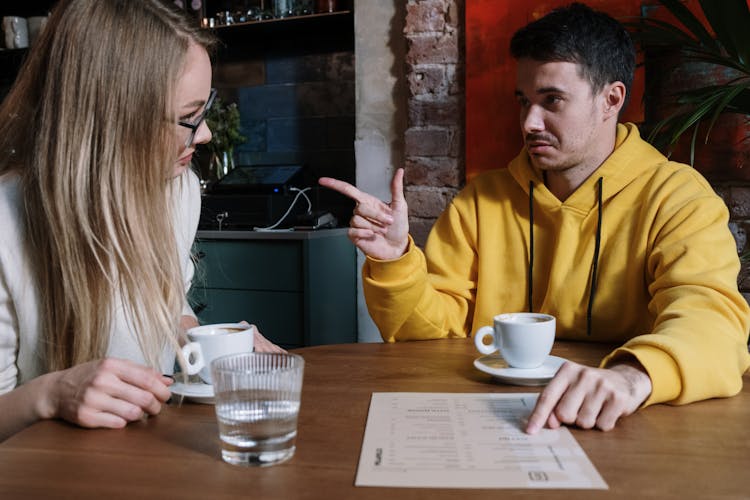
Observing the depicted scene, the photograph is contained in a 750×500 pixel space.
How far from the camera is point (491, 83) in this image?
2.33m

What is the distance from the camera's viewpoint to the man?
3.85ft

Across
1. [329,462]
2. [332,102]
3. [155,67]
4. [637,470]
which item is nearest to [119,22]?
[155,67]

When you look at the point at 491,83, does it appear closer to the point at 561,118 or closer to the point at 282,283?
the point at 561,118

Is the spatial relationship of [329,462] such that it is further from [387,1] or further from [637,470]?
[387,1]

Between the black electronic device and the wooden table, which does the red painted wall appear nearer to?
the black electronic device

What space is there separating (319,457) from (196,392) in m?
0.26

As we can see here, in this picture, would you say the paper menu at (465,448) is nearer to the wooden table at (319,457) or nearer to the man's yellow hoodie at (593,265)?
the wooden table at (319,457)

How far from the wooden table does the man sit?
20 centimetres

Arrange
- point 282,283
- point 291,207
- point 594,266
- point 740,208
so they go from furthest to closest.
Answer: point 291,207, point 282,283, point 740,208, point 594,266

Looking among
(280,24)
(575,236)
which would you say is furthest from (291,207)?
(575,236)

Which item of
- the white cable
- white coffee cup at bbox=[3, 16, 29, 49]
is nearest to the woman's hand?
the white cable

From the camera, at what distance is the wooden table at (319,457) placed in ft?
1.96

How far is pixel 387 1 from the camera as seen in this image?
8.32ft

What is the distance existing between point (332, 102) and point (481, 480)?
279 centimetres
